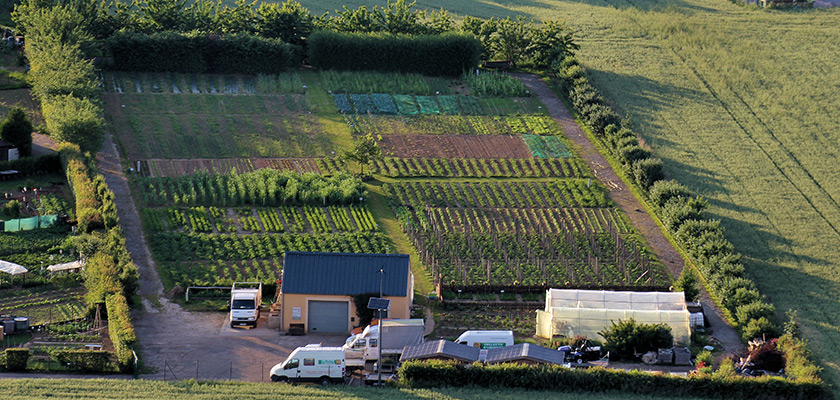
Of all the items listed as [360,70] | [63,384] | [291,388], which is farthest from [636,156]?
[63,384]

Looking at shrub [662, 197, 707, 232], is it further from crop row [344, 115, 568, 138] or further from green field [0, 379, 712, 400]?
green field [0, 379, 712, 400]

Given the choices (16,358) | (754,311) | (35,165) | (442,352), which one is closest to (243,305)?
(16,358)

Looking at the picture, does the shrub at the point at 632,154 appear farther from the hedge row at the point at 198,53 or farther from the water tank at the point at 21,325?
the water tank at the point at 21,325

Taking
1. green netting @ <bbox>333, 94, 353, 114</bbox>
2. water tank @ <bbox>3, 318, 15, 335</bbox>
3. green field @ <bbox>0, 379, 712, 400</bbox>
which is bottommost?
green field @ <bbox>0, 379, 712, 400</bbox>

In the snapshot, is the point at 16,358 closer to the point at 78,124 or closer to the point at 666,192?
the point at 78,124

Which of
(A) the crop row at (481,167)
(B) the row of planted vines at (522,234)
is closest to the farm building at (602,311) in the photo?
(B) the row of planted vines at (522,234)

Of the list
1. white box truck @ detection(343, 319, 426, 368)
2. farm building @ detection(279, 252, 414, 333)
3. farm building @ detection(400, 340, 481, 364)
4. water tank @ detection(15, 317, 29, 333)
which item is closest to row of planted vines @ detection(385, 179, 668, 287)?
farm building @ detection(279, 252, 414, 333)
